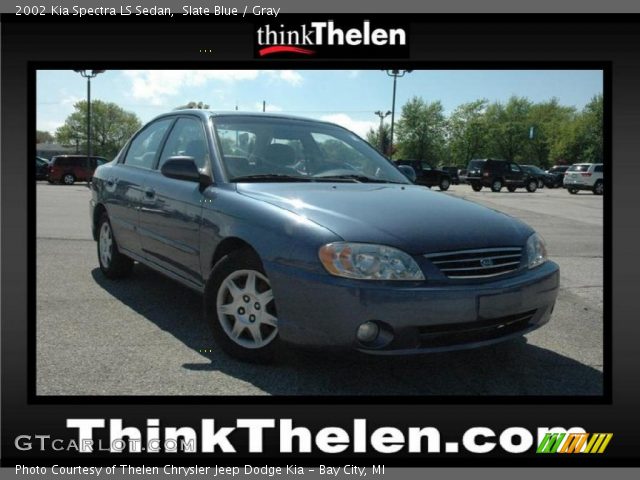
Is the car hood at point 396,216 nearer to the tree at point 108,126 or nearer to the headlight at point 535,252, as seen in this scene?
the headlight at point 535,252

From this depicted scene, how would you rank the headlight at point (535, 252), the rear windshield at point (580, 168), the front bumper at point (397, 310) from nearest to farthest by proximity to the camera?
1. the front bumper at point (397, 310)
2. the headlight at point (535, 252)
3. the rear windshield at point (580, 168)

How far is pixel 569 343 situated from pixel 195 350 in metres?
2.53

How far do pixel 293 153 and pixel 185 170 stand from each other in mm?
820

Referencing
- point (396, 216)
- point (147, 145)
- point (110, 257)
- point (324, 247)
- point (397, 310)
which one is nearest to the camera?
point (397, 310)

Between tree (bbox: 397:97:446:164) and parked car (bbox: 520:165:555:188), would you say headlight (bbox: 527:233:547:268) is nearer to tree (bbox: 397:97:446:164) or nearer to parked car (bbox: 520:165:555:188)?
parked car (bbox: 520:165:555:188)

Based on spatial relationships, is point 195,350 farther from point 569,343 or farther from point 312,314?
point 569,343

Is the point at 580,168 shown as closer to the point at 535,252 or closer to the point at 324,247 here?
the point at 535,252

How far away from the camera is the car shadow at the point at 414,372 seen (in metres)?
3.32

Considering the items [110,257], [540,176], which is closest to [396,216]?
[110,257]

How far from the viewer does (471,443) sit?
8.11 feet

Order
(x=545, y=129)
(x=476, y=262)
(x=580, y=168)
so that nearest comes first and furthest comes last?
(x=476, y=262)
(x=580, y=168)
(x=545, y=129)

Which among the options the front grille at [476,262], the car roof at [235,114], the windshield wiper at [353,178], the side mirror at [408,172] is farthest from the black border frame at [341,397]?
the side mirror at [408,172]

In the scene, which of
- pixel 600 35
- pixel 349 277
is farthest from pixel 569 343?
pixel 600 35

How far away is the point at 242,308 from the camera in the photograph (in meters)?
3.61
